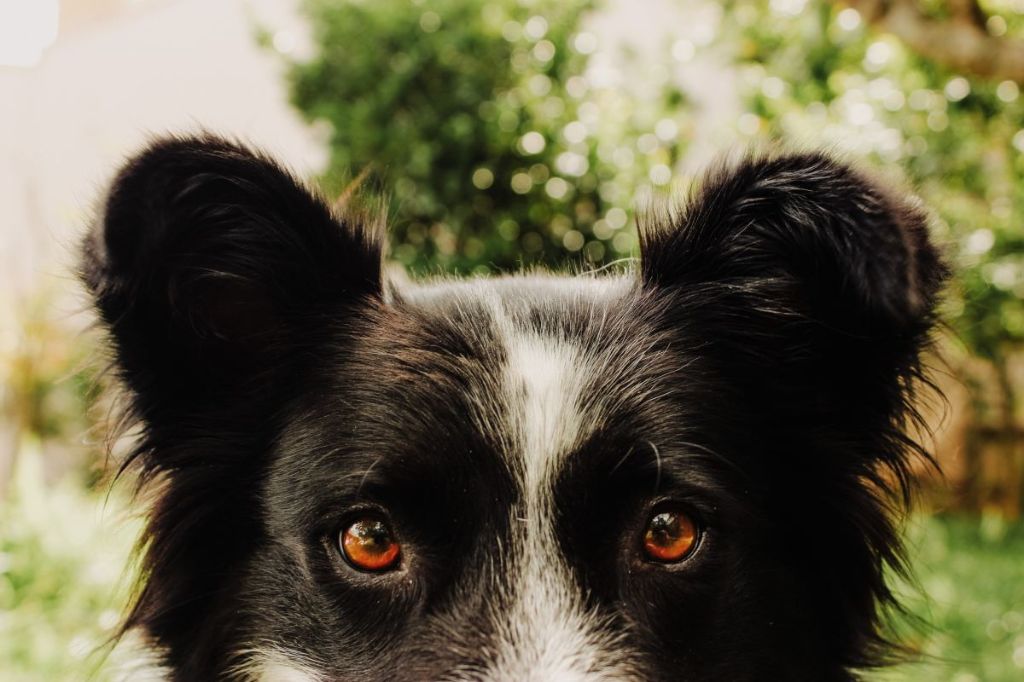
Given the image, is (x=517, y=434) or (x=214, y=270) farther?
(x=214, y=270)

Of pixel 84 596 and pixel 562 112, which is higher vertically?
pixel 562 112

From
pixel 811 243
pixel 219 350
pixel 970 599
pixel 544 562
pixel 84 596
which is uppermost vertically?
pixel 811 243

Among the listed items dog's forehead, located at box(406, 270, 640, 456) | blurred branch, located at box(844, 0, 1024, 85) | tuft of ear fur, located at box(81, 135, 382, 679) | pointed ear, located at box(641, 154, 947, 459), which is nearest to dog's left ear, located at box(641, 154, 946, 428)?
pointed ear, located at box(641, 154, 947, 459)

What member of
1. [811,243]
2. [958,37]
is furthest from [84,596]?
[958,37]

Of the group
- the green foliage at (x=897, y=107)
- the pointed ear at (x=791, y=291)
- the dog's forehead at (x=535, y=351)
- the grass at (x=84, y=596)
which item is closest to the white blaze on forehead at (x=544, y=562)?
the dog's forehead at (x=535, y=351)

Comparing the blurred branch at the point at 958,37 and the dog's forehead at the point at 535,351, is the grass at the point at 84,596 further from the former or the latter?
the blurred branch at the point at 958,37

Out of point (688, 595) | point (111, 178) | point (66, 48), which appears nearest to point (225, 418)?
point (111, 178)

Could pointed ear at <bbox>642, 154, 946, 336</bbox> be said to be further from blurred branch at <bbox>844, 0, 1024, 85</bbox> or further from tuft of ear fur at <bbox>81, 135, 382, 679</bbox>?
blurred branch at <bbox>844, 0, 1024, 85</bbox>

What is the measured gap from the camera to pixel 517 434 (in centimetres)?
254

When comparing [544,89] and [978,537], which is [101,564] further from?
[978,537]

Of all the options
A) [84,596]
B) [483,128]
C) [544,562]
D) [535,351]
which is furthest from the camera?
[483,128]

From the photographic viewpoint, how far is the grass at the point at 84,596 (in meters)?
6.06

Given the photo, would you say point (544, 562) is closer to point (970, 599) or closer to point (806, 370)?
point (806, 370)

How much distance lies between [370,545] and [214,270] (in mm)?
932
